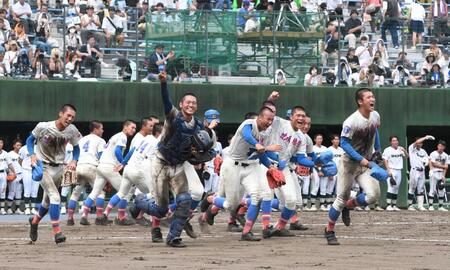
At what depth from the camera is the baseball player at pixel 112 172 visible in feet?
75.7

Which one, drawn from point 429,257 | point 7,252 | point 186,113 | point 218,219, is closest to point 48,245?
point 7,252

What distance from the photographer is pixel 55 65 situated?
28.9m

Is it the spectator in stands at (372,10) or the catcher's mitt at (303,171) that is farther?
the spectator in stands at (372,10)

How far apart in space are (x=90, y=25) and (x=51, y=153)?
39.2 feet

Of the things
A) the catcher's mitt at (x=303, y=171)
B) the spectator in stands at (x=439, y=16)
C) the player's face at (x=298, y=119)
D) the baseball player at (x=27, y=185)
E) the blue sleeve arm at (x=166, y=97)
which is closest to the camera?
the blue sleeve arm at (x=166, y=97)

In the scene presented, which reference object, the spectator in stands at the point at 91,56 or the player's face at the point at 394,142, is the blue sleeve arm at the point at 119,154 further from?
the player's face at the point at 394,142

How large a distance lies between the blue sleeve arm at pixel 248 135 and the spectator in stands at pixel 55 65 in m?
11.6

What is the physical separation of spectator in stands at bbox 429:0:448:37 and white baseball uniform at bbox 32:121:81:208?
17668mm

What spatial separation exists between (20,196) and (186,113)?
13.7 m

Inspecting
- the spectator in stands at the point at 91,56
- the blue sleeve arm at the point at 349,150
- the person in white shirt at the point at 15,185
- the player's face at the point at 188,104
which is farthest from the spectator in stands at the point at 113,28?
the blue sleeve arm at the point at 349,150

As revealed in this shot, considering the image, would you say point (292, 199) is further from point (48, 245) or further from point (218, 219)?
point (218, 219)

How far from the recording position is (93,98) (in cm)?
2997

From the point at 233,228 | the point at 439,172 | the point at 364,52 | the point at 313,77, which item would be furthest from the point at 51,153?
the point at 439,172

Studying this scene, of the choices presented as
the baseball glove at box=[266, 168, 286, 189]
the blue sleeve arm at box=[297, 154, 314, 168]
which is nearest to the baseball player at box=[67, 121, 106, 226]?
the blue sleeve arm at box=[297, 154, 314, 168]
